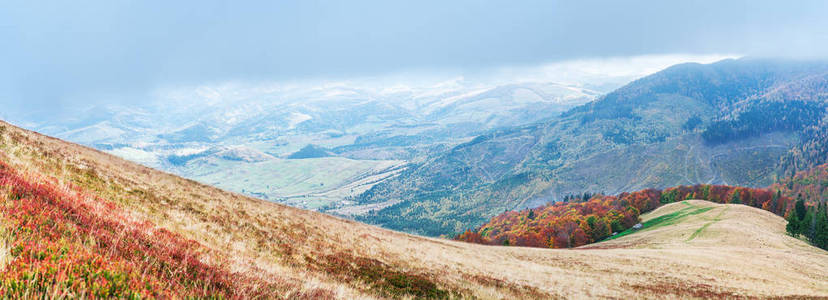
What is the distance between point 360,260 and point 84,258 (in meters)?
Answer: 13.0

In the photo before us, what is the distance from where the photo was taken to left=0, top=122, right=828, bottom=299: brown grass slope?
12.2 m

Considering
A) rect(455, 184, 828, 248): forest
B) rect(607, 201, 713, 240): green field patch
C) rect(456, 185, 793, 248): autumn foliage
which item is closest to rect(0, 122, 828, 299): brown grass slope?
rect(607, 201, 713, 240): green field patch

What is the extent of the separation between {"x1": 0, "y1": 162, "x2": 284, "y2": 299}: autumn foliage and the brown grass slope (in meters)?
1.53

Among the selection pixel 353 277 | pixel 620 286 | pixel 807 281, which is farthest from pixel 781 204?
pixel 353 277

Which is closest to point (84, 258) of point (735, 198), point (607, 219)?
point (607, 219)

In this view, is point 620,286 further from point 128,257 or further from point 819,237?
point 819,237

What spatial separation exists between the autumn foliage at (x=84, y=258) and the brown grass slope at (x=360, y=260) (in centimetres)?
153

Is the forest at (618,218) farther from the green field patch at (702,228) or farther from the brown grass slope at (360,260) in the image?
the brown grass slope at (360,260)

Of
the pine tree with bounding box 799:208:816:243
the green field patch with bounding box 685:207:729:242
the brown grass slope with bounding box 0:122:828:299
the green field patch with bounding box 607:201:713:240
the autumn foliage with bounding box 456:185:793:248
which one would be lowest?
the autumn foliage with bounding box 456:185:793:248

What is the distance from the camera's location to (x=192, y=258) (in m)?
6.62

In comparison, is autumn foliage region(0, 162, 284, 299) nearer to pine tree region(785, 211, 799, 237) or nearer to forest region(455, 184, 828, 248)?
pine tree region(785, 211, 799, 237)

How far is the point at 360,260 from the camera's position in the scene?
660 inches

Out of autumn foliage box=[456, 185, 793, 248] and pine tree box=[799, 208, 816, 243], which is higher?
pine tree box=[799, 208, 816, 243]

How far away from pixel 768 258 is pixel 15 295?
67286mm
